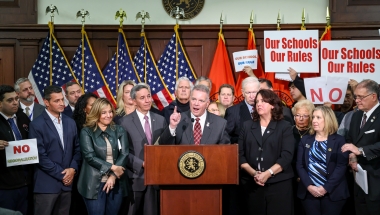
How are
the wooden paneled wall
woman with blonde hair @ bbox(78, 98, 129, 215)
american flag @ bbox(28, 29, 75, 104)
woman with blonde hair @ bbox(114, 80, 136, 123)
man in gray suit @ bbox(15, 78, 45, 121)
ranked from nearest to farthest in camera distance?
woman with blonde hair @ bbox(78, 98, 129, 215), woman with blonde hair @ bbox(114, 80, 136, 123), man in gray suit @ bbox(15, 78, 45, 121), american flag @ bbox(28, 29, 75, 104), the wooden paneled wall

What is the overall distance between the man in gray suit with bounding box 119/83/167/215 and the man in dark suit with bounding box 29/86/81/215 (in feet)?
1.78

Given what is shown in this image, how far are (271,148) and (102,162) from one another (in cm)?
150

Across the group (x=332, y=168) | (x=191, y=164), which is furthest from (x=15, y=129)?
(x=332, y=168)

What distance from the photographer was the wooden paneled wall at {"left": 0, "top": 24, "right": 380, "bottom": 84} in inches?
298

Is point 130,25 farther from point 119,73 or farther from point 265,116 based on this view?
point 265,116

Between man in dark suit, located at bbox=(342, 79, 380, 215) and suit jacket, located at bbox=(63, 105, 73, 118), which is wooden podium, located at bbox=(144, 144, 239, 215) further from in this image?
suit jacket, located at bbox=(63, 105, 73, 118)

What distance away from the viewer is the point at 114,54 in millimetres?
7508

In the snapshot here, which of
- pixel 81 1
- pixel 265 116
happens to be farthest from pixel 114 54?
pixel 265 116

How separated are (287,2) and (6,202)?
493cm

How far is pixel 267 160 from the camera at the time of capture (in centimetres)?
449

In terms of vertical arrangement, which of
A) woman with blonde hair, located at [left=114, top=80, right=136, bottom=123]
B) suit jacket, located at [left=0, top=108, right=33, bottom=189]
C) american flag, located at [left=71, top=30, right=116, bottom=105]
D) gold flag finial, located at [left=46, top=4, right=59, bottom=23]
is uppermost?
gold flag finial, located at [left=46, top=4, right=59, bottom=23]

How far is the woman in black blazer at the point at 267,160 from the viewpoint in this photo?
14.6 feet

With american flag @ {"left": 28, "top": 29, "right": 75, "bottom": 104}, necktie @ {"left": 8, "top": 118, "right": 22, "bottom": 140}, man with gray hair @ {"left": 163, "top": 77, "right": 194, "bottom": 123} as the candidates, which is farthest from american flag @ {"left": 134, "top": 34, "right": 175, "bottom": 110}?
necktie @ {"left": 8, "top": 118, "right": 22, "bottom": 140}

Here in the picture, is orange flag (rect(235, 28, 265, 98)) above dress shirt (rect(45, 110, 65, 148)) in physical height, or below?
above
